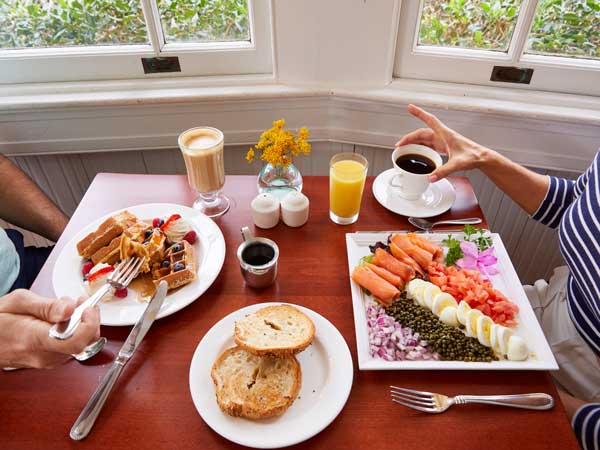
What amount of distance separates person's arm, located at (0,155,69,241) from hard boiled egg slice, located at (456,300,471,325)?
1.29 meters

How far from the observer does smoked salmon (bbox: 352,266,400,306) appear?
96cm

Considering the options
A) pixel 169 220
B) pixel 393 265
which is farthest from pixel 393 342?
pixel 169 220

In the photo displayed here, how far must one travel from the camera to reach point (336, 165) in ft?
3.85

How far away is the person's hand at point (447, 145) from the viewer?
45.7 inches

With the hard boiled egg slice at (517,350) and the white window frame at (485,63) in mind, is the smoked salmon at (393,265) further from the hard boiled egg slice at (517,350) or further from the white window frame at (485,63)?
the white window frame at (485,63)

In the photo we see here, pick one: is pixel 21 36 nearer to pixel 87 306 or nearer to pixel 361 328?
pixel 87 306

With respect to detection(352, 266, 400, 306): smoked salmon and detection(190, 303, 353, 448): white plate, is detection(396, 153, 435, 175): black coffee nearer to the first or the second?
detection(352, 266, 400, 306): smoked salmon

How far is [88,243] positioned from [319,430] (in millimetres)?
733

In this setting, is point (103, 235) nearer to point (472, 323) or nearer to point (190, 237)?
point (190, 237)

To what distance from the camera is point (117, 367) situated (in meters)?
0.85

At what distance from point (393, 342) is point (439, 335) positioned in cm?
10

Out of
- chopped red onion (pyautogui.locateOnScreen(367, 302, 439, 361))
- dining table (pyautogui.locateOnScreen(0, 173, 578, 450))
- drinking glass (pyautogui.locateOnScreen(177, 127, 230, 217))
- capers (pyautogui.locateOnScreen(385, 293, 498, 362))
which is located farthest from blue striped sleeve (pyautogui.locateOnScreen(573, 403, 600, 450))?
drinking glass (pyautogui.locateOnScreen(177, 127, 230, 217))

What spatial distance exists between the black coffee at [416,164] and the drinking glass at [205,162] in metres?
0.53

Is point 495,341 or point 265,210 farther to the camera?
point 265,210
